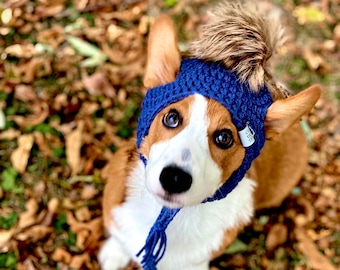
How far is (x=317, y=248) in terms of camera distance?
3578 millimetres

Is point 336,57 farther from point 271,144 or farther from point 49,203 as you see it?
point 49,203

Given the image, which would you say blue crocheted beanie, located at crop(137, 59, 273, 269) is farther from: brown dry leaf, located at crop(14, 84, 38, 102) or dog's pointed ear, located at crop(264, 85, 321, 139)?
brown dry leaf, located at crop(14, 84, 38, 102)

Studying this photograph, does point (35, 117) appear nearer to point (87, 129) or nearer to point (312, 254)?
point (87, 129)

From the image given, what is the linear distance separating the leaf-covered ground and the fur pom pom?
1049 millimetres

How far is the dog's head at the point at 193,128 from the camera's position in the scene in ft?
6.87

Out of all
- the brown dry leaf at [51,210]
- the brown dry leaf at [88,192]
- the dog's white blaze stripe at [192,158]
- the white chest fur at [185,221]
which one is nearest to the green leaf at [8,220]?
the brown dry leaf at [51,210]

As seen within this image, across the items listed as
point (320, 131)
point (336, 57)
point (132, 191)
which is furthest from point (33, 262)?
point (336, 57)

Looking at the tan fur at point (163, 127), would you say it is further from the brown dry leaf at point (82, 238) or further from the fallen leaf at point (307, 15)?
the fallen leaf at point (307, 15)

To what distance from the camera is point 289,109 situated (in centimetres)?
233

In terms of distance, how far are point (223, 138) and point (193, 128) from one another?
0.46 ft

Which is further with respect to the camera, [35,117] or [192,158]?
[35,117]

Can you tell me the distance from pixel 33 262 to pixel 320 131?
6.95 feet

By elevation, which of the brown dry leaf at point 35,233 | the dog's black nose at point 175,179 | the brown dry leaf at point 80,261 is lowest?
the brown dry leaf at point 80,261

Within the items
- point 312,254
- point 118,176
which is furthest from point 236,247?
point 118,176
